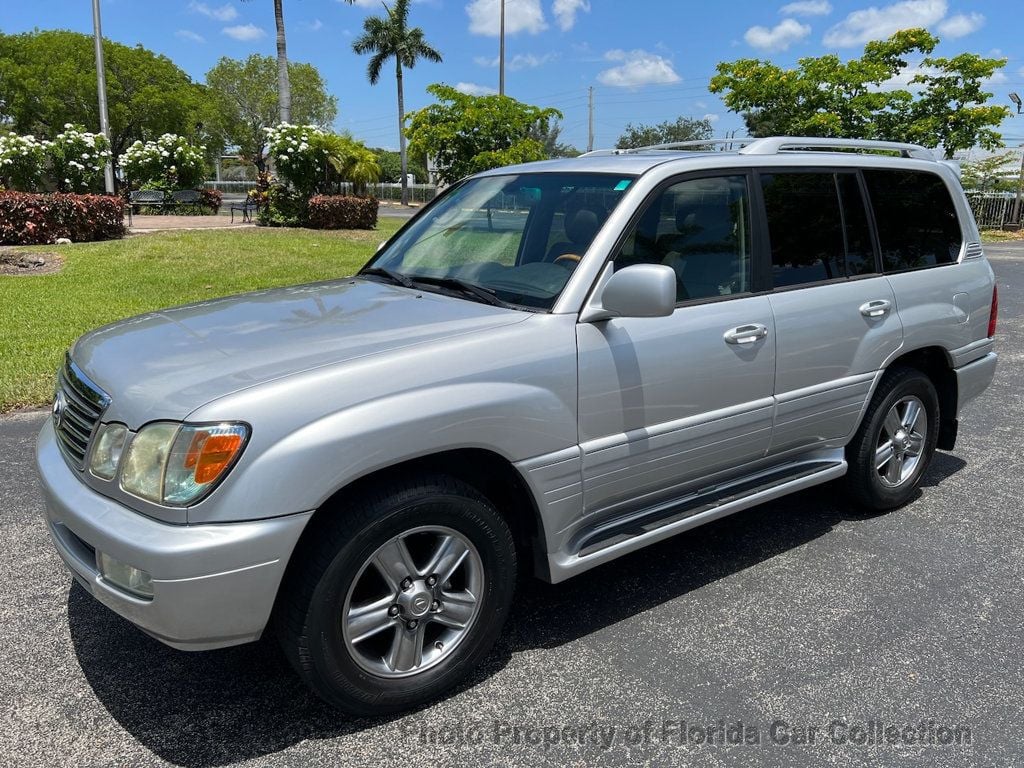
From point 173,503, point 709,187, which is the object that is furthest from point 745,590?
point 173,503

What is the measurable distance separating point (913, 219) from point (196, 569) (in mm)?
3909

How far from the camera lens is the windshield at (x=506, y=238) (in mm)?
3209

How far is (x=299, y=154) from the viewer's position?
802 inches

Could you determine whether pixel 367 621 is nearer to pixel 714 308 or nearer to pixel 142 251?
pixel 714 308

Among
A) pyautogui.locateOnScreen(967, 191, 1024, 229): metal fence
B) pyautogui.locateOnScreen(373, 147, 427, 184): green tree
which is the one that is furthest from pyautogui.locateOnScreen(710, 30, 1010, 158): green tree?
pyautogui.locateOnScreen(373, 147, 427, 184): green tree

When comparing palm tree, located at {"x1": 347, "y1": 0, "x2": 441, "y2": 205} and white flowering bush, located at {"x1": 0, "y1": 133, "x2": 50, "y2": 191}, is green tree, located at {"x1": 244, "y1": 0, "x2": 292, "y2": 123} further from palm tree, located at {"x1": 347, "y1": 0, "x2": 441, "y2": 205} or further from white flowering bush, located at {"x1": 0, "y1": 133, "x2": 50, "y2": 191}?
palm tree, located at {"x1": 347, "y1": 0, "x2": 441, "y2": 205}

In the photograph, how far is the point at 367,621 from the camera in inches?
101

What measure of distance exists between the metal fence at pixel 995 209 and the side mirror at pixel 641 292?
3738cm

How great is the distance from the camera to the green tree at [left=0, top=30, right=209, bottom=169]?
45656mm

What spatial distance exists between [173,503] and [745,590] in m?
2.44

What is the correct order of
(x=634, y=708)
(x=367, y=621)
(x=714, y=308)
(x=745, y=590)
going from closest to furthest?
(x=367, y=621), (x=634, y=708), (x=714, y=308), (x=745, y=590)

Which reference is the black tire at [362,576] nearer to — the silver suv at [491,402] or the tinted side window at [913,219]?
the silver suv at [491,402]

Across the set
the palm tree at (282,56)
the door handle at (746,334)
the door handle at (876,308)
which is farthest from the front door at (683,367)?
the palm tree at (282,56)

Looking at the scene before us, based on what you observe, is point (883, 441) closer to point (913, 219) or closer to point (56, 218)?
point (913, 219)
